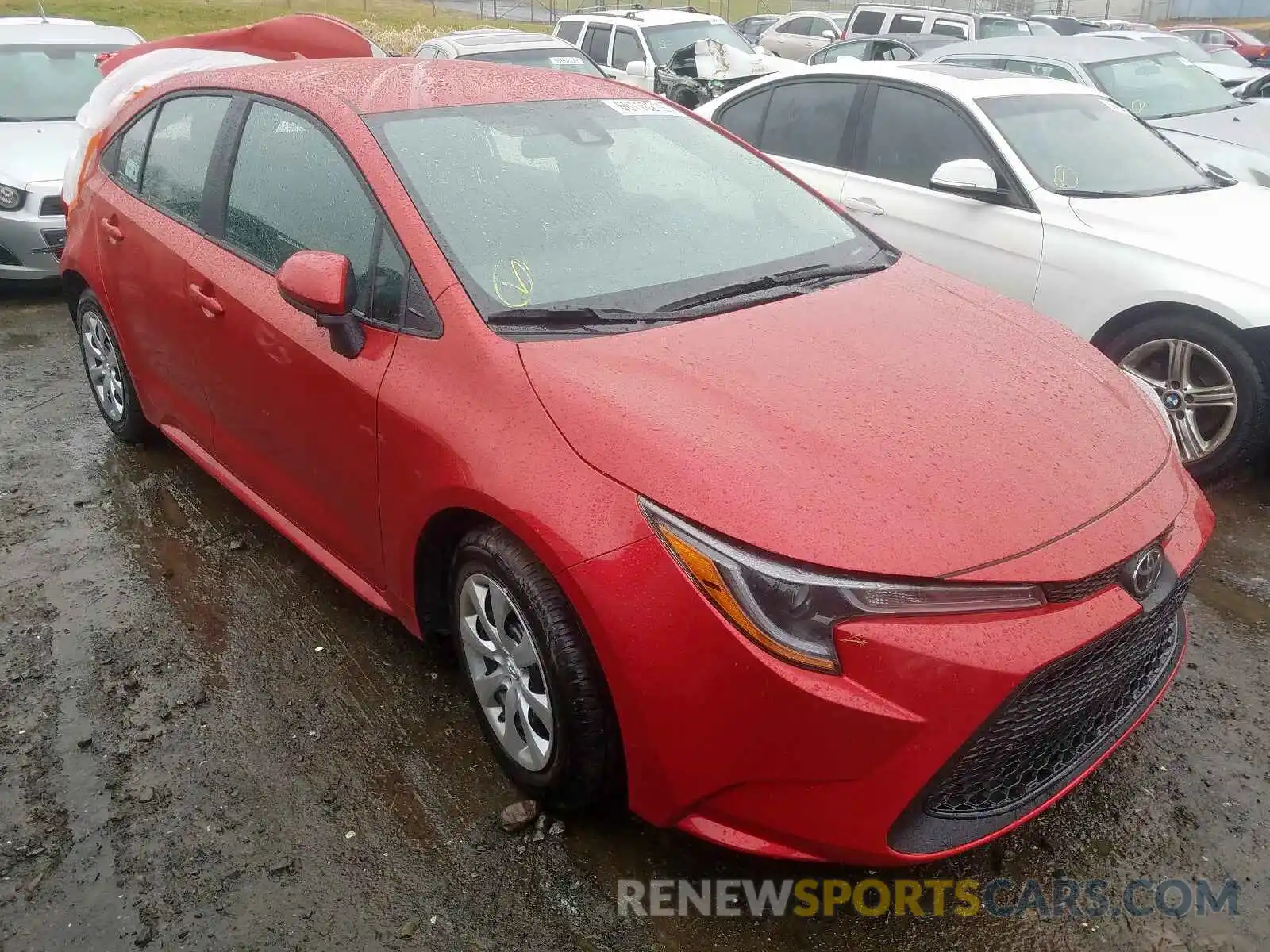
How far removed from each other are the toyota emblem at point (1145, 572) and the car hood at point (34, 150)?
676cm

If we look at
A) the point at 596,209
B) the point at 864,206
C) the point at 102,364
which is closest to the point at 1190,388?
the point at 864,206

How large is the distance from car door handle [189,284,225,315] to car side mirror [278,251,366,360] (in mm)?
687

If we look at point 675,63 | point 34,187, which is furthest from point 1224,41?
point 34,187

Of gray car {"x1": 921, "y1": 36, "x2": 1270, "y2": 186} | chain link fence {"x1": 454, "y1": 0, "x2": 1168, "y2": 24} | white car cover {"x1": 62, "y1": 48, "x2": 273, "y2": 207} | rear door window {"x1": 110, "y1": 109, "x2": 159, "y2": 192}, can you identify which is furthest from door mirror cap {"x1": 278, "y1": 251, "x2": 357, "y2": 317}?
chain link fence {"x1": 454, "y1": 0, "x2": 1168, "y2": 24}

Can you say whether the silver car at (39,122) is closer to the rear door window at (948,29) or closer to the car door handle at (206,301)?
the car door handle at (206,301)

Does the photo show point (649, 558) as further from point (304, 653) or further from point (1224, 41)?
point (1224, 41)

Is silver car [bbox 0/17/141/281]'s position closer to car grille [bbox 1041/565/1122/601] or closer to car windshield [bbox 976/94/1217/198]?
car windshield [bbox 976/94/1217/198]

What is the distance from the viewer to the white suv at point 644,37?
12648 mm

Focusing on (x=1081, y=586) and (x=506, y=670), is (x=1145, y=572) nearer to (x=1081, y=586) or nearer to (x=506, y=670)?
(x=1081, y=586)

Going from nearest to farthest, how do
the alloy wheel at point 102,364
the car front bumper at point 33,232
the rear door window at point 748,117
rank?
the alloy wheel at point 102,364
the rear door window at point 748,117
the car front bumper at point 33,232

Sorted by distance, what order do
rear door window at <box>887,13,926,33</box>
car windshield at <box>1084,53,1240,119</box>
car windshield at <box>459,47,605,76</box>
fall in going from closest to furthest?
car windshield at <box>1084,53,1240,119</box>, car windshield at <box>459,47,605,76</box>, rear door window at <box>887,13,926,33</box>

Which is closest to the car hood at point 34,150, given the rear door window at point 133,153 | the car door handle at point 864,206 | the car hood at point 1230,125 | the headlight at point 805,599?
the rear door window at point 133,153

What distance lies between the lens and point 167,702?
295cm

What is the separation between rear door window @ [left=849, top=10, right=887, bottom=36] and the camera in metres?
A: 17.2
